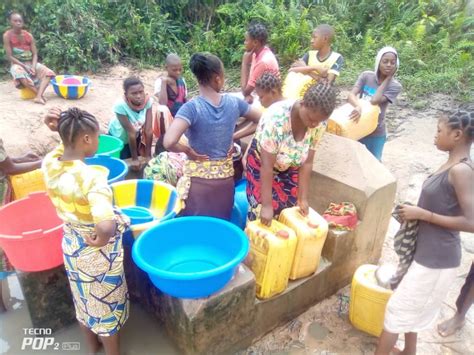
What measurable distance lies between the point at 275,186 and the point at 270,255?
1.86ft

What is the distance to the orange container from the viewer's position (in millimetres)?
3032

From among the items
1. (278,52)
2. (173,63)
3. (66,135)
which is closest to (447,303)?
(66,135)

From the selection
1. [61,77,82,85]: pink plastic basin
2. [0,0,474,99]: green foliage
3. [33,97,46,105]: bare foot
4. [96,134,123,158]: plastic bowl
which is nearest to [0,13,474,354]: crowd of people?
[96,134,123,158]: plastic bowl

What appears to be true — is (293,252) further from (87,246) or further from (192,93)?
(192,93)

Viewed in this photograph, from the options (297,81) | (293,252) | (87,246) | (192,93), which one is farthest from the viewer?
(192,93)

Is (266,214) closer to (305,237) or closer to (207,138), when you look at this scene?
(305,237)

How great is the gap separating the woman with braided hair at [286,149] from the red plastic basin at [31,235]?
1231 millimetres

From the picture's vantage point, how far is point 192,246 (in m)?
2.70

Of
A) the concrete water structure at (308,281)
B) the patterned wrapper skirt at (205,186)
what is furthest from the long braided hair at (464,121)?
the patterned wrapper skirt at (205,186)

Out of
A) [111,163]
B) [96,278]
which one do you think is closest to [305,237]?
[96,278]

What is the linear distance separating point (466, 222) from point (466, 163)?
11.2 inches

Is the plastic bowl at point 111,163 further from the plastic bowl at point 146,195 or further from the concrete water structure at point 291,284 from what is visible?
the concrete water structure at point 291,284

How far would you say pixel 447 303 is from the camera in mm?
3057

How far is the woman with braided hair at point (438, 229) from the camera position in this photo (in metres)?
1.96
